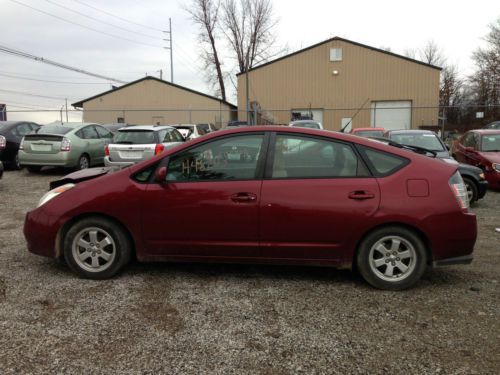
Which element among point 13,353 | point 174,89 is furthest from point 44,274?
point 174,89

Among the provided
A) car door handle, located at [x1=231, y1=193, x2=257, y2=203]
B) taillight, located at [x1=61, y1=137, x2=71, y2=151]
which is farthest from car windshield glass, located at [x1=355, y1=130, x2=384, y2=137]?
car door handle, located at [x1=231, y1=193, x2=257, y2=203]

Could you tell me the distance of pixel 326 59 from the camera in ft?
105

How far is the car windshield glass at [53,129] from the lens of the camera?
1172 cm

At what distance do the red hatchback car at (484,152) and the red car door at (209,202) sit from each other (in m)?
7.39

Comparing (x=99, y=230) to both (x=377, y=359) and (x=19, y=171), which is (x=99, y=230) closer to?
(x=377, y=359)

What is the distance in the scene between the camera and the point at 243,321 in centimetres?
346

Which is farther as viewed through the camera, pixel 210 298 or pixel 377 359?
pixel 210 298

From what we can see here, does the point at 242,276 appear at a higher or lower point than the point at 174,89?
lower

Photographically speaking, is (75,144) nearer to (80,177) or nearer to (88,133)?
(88,133)

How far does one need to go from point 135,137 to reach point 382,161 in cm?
776

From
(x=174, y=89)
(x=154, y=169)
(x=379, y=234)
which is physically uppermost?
(x=174, y=89)

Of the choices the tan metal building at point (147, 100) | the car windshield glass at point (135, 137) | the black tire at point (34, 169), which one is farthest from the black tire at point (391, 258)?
the tan metal building at point (147, 100)

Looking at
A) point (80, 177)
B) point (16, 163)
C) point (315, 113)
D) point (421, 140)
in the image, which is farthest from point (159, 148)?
point (315, 113)

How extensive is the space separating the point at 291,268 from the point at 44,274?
8.19 feet
